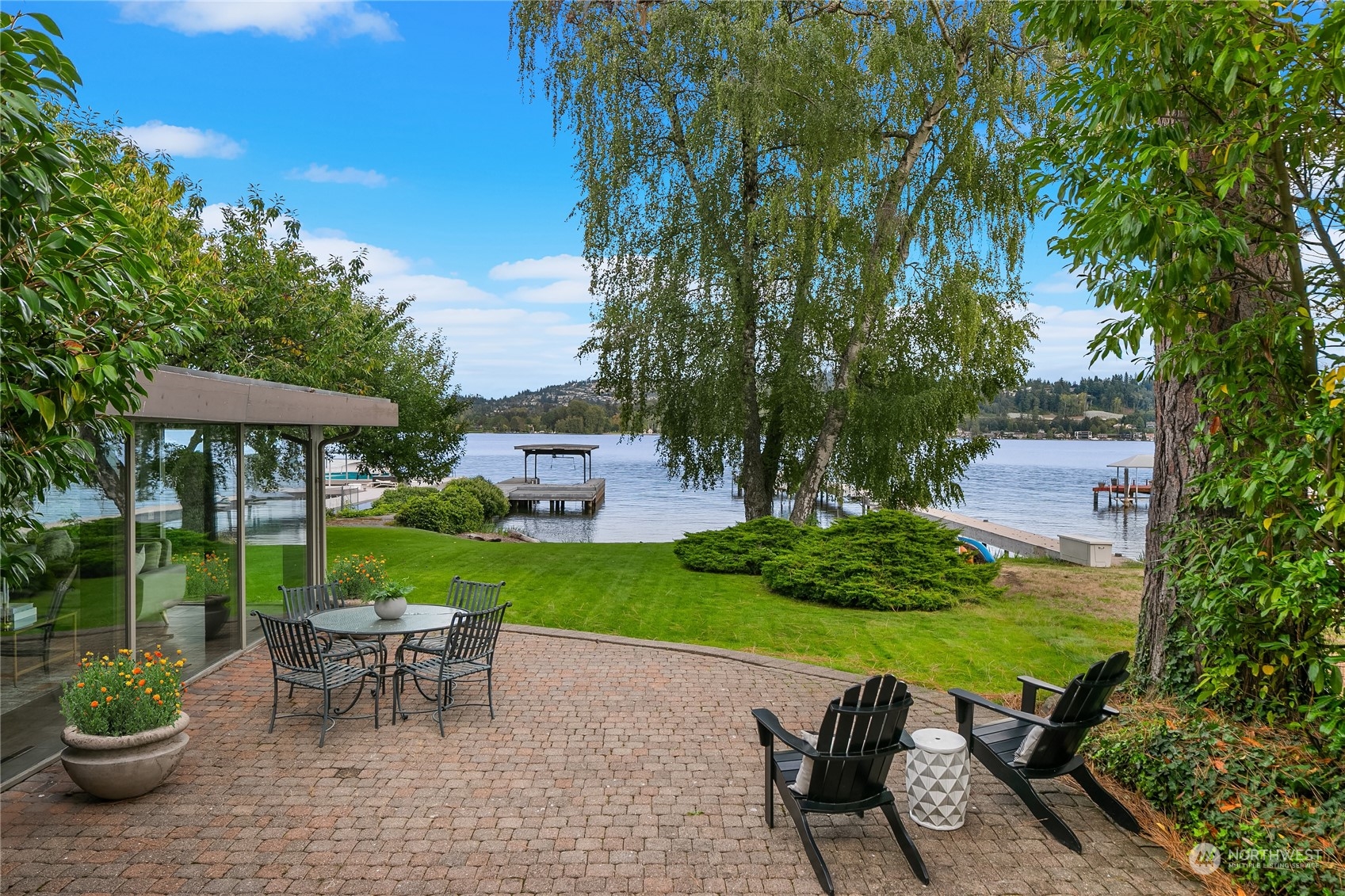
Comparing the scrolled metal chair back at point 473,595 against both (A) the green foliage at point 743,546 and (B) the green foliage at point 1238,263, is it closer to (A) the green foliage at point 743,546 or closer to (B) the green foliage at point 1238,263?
(B) the green foliage at point 1238,263

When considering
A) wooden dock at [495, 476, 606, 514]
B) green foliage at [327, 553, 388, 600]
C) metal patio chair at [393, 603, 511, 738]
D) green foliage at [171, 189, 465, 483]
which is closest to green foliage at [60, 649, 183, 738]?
metal patio chair at [393, 603, 511, 738]

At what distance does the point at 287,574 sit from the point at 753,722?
21.2ft

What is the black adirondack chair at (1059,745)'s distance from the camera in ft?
16.2

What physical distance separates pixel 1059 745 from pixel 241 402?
292 inches

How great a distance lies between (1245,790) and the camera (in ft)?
15.2

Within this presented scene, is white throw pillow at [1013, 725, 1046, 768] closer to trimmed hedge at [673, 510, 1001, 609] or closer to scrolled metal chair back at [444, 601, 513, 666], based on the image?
scrolled metal chair back at [444, 601, 513, 666]

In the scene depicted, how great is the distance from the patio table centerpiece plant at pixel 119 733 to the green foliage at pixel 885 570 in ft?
29.4

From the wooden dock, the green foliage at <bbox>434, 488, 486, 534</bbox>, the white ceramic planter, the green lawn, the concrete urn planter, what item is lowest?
the wooden dock

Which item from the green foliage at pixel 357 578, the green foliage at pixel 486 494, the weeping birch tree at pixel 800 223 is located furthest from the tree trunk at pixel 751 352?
the green foliage at pixel 486 494

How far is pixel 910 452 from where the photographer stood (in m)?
16.0

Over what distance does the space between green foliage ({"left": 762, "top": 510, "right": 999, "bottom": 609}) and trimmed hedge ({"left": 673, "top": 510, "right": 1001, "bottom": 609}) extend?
12mm

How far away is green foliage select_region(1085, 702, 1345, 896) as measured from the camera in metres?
4.11

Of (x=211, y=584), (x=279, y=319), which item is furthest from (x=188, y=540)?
(x=279, y=319)

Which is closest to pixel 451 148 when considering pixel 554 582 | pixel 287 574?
pixel 554 582
